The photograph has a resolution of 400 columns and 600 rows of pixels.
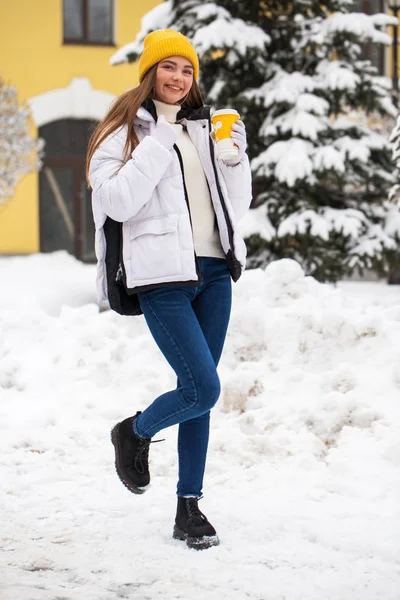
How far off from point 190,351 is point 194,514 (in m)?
0.71

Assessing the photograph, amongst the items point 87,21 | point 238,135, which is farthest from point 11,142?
point 238,135

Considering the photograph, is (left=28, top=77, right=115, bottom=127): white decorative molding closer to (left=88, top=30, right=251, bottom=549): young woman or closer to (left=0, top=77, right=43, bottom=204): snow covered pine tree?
(left=0, top=77, right=43, bottom=204): snow covered pine tree

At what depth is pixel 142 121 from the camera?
3.66 m

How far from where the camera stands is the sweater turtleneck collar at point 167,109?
146 inches

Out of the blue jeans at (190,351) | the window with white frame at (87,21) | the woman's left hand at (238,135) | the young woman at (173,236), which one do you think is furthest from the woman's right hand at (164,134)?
the window with white frame at (87,21)

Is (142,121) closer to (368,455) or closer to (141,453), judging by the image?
(141,453)

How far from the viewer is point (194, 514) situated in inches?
148

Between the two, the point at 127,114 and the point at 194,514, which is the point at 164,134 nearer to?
the point at 127,114

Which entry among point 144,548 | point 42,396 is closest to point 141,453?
point 144,548

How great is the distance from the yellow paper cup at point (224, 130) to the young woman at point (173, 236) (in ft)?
→ 0.14

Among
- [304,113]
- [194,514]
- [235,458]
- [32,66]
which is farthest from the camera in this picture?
[32,66]

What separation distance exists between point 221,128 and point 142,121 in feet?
1.14

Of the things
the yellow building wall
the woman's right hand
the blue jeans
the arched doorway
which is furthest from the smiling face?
the arched doorway

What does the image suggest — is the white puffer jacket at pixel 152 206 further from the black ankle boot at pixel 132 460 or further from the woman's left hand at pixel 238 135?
the black ankle boot at pixel 132 460
